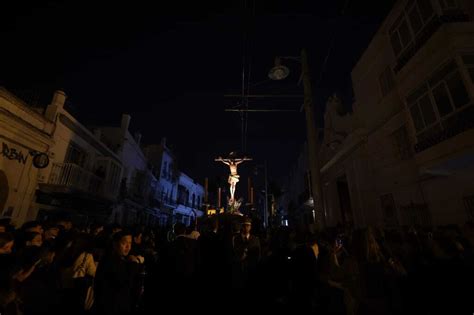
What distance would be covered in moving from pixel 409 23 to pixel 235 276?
1125 cm

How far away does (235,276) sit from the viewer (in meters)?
4.42

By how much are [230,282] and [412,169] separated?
8.80 meters

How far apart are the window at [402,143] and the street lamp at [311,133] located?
14.8ft

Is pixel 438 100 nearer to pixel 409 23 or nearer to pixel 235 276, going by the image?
pixel 409 23

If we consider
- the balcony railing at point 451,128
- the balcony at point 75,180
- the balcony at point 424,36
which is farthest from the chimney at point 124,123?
the balcony railing at point 451,128

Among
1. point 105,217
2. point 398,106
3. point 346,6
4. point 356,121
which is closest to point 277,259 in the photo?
point 346,6

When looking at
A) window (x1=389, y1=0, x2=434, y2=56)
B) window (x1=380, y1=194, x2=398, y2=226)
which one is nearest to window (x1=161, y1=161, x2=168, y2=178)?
window (x1=380, y1=194, x2=398, y2=226)

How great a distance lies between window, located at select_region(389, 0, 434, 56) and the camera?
7.96 metres

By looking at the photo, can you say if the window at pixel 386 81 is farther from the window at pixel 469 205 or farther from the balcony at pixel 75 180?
the balcony at pixel 75 180

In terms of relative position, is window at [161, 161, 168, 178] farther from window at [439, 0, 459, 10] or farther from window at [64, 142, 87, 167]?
window at [439, 0, 459, 10]

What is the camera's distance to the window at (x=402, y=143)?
9148 millimetres

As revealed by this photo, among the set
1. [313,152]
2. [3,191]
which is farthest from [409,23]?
[3,191]

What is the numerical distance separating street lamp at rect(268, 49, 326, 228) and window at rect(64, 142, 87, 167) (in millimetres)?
11244

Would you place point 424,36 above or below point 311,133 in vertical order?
above
